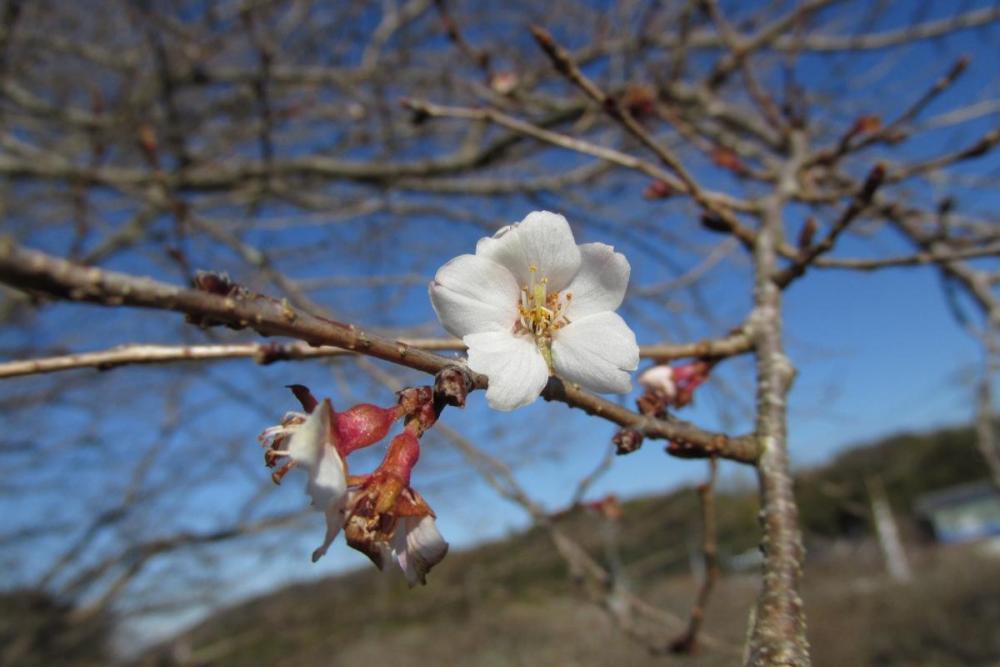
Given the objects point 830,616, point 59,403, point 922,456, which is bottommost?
point 59,403

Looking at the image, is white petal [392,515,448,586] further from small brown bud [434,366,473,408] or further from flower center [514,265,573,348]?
flower center [514,265,573,348]

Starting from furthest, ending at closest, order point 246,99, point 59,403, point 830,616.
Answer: point 830,616, point 59,403, point 246,99

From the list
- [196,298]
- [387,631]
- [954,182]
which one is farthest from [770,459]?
[387,631]

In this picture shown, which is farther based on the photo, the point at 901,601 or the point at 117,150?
the point at 901,601

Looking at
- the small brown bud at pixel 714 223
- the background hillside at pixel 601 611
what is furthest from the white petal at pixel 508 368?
the small brown bud at pixel 714 223

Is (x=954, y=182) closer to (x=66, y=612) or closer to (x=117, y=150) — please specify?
(x=117, y=150)

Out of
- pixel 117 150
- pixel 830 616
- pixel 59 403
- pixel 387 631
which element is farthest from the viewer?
pixel 830 616
